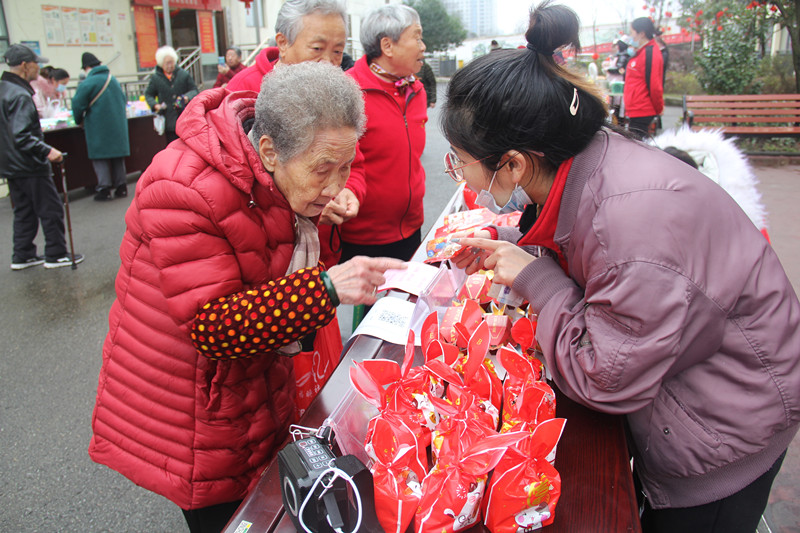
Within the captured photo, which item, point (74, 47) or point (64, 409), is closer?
point (64, 409)

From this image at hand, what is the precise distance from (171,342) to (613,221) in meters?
1.14

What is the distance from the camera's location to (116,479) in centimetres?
260

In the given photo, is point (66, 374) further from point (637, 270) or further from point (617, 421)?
point (637, 270)

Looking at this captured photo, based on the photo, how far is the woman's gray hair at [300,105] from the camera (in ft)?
4.47

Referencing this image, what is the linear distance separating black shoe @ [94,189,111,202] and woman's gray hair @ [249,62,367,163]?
7.09 meters

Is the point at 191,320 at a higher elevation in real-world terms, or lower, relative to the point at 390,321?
higher

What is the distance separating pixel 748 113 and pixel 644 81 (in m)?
3.64

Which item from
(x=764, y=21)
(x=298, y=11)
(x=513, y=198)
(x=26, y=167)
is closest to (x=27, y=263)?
(x=26, y=167)

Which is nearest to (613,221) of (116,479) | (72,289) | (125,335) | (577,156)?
(577,156)

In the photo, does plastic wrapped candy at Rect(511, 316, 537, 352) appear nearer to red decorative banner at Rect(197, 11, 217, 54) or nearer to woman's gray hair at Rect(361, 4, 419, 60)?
woman's gray hair at Rect(361, 4, 419, 60)

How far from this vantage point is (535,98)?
1223 millimetres

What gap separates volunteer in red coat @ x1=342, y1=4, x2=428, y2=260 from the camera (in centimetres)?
279

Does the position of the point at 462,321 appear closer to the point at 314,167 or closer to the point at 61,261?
the point at 314,167

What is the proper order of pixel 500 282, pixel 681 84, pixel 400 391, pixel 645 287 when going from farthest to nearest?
pixel 681 84, pixel 500 282, pixel 400 391, pixel 645 287
